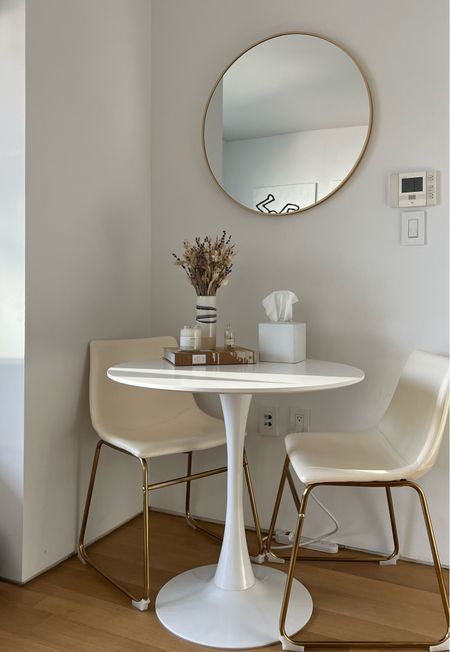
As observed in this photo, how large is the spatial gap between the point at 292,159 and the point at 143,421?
3.82ft

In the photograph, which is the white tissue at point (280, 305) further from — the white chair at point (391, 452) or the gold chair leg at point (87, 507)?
the gold chair leg at point (87, 507)

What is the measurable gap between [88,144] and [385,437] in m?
1.50

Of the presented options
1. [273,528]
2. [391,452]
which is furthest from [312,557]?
[391,452]

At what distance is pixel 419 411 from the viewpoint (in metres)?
1.76

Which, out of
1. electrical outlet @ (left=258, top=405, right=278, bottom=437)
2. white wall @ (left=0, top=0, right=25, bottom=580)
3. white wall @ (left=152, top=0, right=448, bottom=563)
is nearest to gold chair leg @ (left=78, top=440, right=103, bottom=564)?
white wall @ (left=0, top=0, right=25, bottom=580)

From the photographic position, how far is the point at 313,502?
2.23 m

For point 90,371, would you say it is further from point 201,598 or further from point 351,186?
point 351,186

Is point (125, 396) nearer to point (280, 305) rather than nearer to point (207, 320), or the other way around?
point (207, 320)

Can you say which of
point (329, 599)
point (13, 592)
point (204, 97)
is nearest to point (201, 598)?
point (329, 599)

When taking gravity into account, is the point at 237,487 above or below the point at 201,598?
above

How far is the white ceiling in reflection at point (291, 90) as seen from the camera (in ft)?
6.95

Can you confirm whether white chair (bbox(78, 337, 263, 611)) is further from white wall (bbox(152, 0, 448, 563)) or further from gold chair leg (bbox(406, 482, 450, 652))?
gold chair leg (bbox(406, 482, 450, 652))

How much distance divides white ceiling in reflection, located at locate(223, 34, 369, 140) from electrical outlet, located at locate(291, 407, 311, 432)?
3.53ft

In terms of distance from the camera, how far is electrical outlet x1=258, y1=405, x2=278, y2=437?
2295mm
